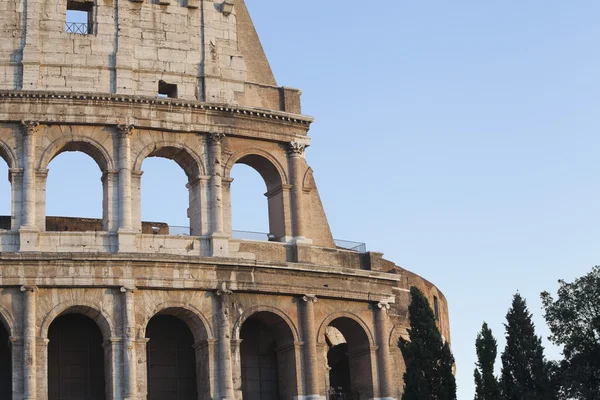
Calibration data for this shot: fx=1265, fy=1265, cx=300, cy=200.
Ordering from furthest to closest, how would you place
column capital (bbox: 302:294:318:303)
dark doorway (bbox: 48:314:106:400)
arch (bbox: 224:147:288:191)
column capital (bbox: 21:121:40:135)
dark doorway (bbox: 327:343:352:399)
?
dark doorway (bbox: 327:343:352:399), arch (bbox: 224:147:288:191), column capital (bbox: 302:294:318:303), column capital (bbox: 21:121:40:135), dark doorway (bbox: 48:314:106:400)

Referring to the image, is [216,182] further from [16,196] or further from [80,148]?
[16,196]

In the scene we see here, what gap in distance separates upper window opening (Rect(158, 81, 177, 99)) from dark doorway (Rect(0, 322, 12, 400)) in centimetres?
750

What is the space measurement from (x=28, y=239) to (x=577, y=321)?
555 inches

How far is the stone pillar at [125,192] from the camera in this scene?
31453mm

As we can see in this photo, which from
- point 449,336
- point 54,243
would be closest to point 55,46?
point 54,243

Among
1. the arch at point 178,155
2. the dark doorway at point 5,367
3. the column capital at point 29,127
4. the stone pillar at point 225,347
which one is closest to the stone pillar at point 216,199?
the arch at point 178,155

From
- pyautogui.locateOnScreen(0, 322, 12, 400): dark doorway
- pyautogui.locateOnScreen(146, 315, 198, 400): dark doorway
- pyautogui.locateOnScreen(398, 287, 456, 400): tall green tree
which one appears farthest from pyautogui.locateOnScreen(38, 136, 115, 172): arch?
pyautogui.locateOnScreen(398, 287, 456, 400): tall green tree

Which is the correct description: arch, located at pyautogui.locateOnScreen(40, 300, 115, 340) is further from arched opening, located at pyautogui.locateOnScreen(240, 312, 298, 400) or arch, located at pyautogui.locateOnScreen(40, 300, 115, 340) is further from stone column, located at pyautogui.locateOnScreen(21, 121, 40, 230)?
arched opening, located at pyautogui.locateOnScreen(240, 312, 298, 400)

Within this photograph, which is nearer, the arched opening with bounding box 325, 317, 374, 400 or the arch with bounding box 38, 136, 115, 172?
the arch with bounding box 38, 136, 115, 172

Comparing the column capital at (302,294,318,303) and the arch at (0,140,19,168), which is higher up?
the arch at (0,140,19,168)

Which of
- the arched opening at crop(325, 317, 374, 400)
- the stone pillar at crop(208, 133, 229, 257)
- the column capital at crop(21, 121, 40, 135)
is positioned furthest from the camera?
the arched opening at crop(325, 317, 374, 400)

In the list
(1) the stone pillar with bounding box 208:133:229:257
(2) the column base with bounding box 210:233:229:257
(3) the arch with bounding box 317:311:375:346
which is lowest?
(3) the arch with bounding box 317:311:375:346

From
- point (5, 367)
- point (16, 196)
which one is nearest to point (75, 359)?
point (5, 367)

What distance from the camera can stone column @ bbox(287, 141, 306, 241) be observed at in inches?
1325
